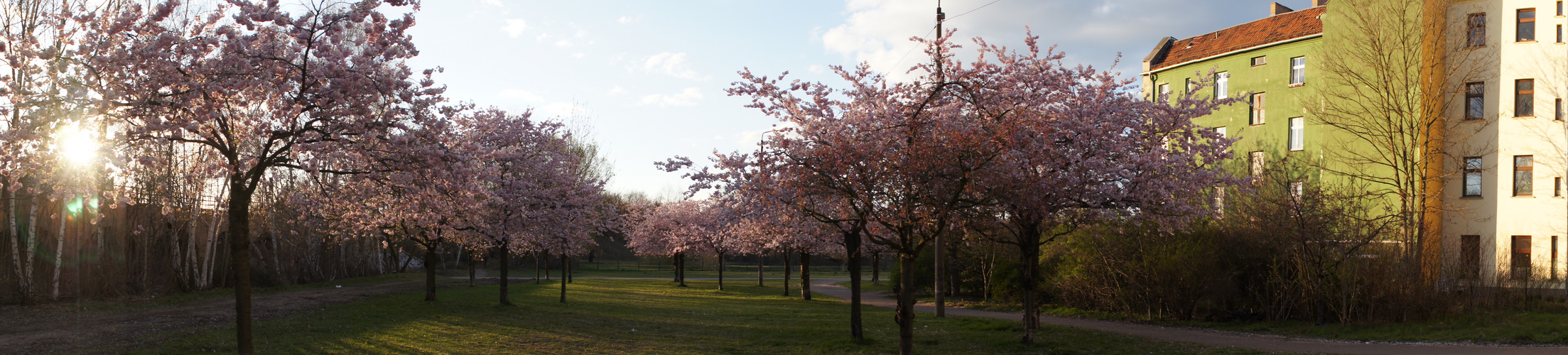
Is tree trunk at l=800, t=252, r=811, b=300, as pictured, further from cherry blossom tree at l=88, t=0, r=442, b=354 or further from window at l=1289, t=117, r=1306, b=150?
cherry blossom tree at l=88, t=0, r=442, b=354

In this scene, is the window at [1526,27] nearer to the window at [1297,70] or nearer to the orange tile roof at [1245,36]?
the orange tile roof at [1245,36]

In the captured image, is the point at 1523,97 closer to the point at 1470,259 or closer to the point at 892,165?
the point at 1470,259

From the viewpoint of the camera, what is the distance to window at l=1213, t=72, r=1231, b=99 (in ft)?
108

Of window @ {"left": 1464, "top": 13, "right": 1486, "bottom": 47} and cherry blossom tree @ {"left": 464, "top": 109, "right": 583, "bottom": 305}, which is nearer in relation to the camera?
cherry blossom tree @ {"left": 464, "top": 109, "right": 583, "bottom": 305}

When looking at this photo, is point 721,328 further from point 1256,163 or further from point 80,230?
point 1256,163

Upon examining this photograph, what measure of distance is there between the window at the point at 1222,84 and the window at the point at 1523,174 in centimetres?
987

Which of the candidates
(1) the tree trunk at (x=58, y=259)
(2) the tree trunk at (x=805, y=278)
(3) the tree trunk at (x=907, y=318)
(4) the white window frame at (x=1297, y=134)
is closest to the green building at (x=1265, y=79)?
(4) the white window frame at (x=1297, y=134)

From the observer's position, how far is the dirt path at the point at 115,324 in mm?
12047

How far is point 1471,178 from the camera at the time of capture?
2502cm

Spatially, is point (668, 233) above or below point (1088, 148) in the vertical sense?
below

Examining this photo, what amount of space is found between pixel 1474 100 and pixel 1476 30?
6.81ft

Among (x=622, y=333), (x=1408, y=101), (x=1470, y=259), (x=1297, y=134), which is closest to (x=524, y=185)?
(x=622, y=333)

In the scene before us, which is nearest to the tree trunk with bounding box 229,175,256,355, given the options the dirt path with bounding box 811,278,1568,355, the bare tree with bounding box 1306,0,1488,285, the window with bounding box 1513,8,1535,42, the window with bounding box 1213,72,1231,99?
the dirt path with bounding box 811,278,1568,355

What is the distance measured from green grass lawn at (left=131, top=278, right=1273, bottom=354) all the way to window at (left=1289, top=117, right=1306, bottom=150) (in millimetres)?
17891
